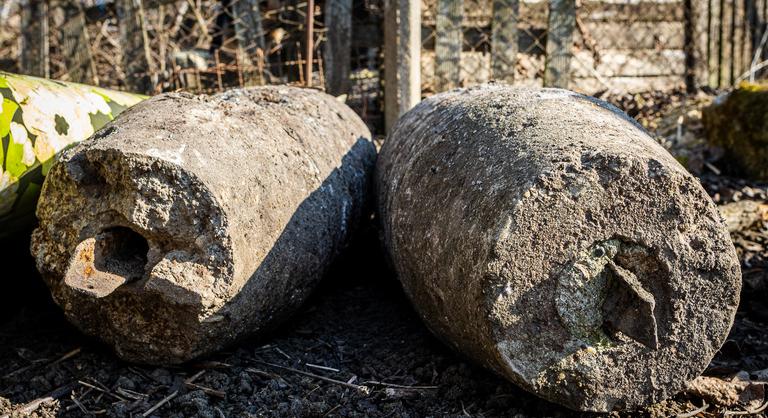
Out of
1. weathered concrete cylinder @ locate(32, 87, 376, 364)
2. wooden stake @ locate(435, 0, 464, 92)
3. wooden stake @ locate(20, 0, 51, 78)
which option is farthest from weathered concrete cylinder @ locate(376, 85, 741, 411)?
wooden stake @ locate(20, 0, 51, 78)

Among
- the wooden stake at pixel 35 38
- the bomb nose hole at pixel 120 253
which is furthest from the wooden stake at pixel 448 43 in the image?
the bomb nose hole at pixel 120 253

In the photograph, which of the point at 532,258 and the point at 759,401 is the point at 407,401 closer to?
the point at 532,258

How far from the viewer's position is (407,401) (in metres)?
2.35

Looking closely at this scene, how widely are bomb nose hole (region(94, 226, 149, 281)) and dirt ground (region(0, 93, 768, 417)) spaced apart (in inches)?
15.0

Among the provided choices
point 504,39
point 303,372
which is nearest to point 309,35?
point 504,39

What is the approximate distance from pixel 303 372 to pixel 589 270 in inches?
41.7

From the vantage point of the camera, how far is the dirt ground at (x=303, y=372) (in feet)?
7.50

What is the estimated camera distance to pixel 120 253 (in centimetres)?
239

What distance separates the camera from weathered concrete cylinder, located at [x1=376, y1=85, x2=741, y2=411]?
2.02m

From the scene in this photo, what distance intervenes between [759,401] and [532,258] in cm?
97

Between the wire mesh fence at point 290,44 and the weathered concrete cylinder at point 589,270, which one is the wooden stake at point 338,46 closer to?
the wire mesh fence at point 290,44

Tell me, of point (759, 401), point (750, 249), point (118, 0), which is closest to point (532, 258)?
point (759, 401)

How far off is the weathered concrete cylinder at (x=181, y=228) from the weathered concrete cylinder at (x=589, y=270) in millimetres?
649

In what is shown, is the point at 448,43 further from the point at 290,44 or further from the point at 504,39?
the point at 290,44
